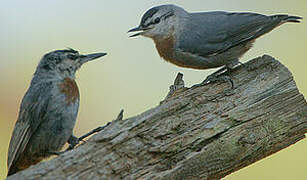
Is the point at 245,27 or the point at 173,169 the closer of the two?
the point at 173,169

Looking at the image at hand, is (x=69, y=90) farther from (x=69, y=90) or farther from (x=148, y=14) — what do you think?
(x=148, y=14)

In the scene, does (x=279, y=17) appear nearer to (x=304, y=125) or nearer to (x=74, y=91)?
(x=304, y=125)

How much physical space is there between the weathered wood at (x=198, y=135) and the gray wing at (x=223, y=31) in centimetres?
59

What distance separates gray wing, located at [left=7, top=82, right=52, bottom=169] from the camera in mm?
3373

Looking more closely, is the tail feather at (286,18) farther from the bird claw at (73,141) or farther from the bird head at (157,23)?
the bird claw at (73,141)

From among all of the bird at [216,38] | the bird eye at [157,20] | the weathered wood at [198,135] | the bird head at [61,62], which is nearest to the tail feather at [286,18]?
the bird at [216,38]

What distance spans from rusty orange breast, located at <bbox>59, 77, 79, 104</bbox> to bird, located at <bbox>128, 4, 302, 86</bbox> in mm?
1062

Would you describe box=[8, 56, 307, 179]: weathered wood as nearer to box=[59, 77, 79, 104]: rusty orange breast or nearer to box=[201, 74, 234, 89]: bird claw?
box=[201, 74, 234, 89]: bird claw

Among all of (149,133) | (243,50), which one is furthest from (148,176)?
(243,50)

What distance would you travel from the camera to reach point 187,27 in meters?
4.19

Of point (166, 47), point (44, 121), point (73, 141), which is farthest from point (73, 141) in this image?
point (166, 47)

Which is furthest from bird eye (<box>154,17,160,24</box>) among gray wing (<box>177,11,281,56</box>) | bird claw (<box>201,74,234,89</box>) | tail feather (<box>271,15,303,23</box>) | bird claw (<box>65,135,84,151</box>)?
bird claw (<box>65,135,84,151</box>)

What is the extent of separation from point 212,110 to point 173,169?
62cm

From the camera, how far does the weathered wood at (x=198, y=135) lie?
269 cm
